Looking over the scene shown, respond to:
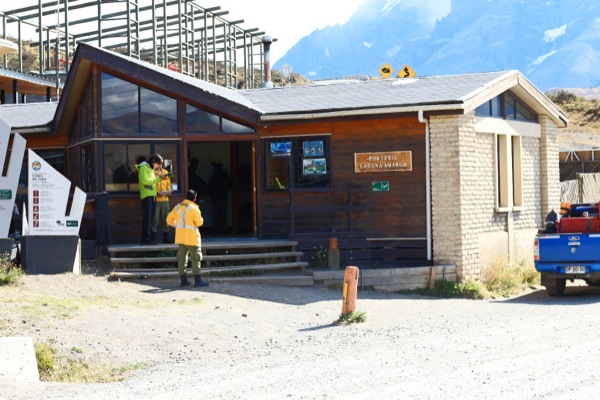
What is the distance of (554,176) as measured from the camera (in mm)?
24203

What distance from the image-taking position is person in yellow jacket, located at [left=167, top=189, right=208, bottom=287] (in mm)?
17359

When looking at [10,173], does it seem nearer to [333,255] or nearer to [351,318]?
[333,255]

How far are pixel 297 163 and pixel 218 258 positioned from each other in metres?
3.01

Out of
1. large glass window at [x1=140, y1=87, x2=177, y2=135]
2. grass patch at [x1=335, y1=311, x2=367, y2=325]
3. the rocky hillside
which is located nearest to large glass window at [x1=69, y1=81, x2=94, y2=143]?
large glass window at [x1=140, y1=87, x2=177, y2=135]

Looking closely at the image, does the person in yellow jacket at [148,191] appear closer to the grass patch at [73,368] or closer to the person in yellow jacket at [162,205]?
the person in yellow jacket at [162,205]

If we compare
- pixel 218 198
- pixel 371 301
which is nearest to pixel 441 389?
pixel 371 301

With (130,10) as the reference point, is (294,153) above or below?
below

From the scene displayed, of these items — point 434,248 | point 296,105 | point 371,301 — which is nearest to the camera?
point 371,301

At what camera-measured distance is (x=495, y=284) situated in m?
20.2

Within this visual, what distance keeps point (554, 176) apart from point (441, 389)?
15.5 metres

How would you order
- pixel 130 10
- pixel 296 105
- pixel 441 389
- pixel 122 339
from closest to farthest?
1. pixel 441 389
2. pixel 122 339
3. pixel 296 105
4. pixel 130 10

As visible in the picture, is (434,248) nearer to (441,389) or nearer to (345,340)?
(345,340)

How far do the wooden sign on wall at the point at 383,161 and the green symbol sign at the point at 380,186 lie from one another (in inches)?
10.5

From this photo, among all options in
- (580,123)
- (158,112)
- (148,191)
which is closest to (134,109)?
(158,112)
